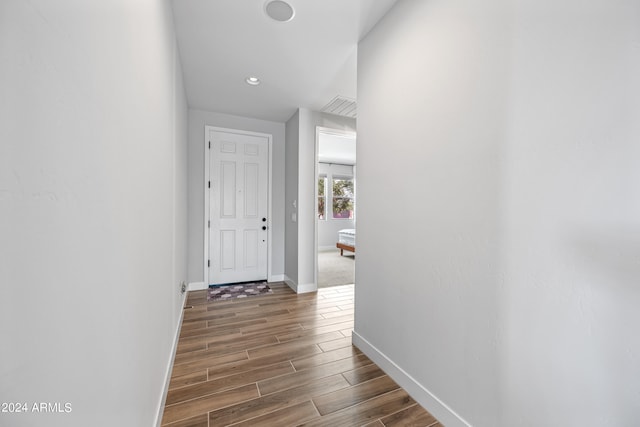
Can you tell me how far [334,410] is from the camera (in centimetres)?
149

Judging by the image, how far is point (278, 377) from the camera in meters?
1.77

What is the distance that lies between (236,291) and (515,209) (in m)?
3.40

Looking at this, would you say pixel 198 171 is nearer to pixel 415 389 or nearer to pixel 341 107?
pixel 341 107

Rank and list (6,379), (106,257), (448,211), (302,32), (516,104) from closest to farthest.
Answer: (6,379) → (106,257) → (516,104) → (448,211) → (302,32)

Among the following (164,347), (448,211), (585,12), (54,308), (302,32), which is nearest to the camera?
(54,308)

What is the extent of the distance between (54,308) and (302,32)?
2265mm

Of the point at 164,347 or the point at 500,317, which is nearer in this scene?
the point at 500,317

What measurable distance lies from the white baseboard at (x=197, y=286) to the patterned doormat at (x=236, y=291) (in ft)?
0.33

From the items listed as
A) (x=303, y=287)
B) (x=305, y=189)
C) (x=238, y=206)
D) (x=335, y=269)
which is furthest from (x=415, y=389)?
(x=335, y=269)

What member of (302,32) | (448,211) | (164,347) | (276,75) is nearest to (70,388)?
(164,347)

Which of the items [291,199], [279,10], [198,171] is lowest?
[291,199]

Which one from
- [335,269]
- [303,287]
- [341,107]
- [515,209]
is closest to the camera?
[515,209]

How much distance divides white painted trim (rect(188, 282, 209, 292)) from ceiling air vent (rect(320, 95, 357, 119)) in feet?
9.86

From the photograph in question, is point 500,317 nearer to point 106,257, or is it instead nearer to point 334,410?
point 334,410
